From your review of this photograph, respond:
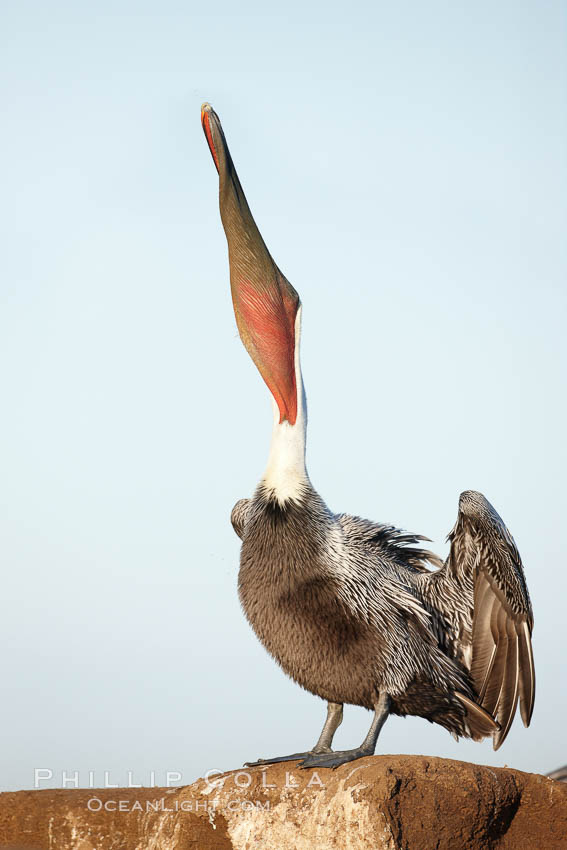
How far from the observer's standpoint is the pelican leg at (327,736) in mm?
6492

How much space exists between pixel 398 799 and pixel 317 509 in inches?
77.5

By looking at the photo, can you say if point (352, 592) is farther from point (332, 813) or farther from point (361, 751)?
point (332, 813)

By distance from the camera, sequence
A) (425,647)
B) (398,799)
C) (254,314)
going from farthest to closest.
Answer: (254,314), (425,647), (398,799)

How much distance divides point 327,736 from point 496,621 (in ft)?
4.56

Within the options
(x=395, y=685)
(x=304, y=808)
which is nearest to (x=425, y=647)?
(x=395, y=685)

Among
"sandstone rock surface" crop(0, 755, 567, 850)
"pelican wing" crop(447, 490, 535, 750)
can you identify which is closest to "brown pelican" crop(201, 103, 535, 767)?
"pelican wing" crop(447, 490, 535, 750)

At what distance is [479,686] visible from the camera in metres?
6.95

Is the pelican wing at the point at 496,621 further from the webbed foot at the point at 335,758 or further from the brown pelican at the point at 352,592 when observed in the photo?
the webbed foot at the point at 335,758

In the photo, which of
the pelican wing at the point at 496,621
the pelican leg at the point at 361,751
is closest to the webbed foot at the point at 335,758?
the pelican leg at the point at 361,751

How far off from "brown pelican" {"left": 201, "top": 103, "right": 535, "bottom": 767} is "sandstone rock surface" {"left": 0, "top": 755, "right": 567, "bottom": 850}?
0.33 m

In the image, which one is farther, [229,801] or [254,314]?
[254,314]

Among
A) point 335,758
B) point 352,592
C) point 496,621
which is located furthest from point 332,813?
point 496,621

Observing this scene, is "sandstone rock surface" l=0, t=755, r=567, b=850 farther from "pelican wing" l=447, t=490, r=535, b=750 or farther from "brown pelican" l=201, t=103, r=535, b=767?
"pelican wing" l=447, t=490, r=535, b=750

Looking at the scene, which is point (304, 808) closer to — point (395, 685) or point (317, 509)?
point (395, 685)
